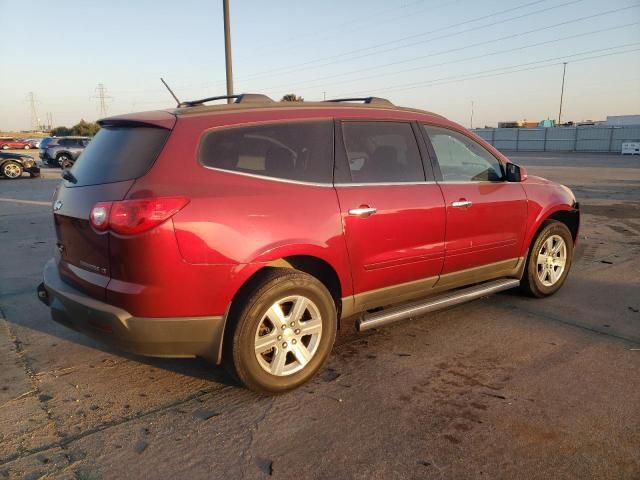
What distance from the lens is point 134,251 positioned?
103 inches

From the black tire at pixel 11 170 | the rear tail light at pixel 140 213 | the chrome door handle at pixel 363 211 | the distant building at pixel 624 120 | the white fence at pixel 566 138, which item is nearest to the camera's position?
the rear tail light at pixel 140 213

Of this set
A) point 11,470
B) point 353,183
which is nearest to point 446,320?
point 353,183

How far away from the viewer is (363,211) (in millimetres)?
3326

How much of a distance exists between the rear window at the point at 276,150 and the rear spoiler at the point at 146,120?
25cm

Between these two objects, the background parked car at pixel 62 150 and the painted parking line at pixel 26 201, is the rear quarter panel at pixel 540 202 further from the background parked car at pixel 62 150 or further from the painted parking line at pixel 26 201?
the background parked car at pixel 62 150

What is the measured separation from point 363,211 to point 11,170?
1966 cm

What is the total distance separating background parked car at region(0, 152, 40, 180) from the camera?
18.6 metres

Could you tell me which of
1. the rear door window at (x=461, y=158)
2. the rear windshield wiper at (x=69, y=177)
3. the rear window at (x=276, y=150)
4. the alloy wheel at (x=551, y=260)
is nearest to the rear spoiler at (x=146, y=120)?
the rear window at (x=276, y=150)

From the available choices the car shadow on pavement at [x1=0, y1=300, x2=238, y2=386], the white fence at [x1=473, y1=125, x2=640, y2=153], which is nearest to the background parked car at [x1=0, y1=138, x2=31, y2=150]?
the car shadow on pavement at [x1=0, y1=300, x2=238, y2=386]

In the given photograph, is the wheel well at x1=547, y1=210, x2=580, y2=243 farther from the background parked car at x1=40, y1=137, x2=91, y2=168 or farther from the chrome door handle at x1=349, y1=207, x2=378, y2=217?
the background parked car at x1=40, y1=137, x2=91, y2=168

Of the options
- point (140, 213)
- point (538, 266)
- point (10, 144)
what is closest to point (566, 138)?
point (10, 144)

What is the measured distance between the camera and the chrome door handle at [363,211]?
3285 mm

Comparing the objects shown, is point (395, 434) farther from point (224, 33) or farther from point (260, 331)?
point (224, 33)

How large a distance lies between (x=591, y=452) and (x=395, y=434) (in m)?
0.98
